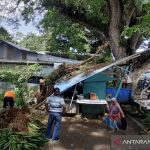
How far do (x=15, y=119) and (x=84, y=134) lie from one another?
2352 mm

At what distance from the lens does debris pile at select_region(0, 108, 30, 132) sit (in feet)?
36.8

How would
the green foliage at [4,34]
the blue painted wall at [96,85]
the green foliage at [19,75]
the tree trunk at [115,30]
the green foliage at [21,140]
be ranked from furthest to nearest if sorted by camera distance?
the green foliage at [4,34], the tree trunk at [115,30], the green foliage at [19,75], the blue painted wall at [96,85], the green foliage at [21,140]

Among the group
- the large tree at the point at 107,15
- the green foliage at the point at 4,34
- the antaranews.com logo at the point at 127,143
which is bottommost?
the antaranews.com logo at the point at 127,143

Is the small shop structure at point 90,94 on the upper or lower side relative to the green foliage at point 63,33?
lower

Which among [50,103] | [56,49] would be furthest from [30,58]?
[50,103]

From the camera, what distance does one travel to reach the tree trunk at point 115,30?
63.8 ft

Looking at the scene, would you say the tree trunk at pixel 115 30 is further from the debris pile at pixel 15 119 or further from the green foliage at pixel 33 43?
the green foliage at pixel 33 43

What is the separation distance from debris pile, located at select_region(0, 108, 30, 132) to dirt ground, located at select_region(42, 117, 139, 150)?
100cm

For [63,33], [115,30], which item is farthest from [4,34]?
[115,30]

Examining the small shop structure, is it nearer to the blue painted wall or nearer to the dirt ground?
the blue painted wall

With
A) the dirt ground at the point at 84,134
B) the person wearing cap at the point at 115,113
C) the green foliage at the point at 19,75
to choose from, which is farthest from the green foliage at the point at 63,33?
Result: the person wearing cap at the point at 115,113

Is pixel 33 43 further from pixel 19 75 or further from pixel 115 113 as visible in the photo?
pixel 115 113

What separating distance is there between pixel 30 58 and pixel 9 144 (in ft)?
63.8

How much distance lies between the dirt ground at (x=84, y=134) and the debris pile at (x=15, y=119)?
100 centimetres
